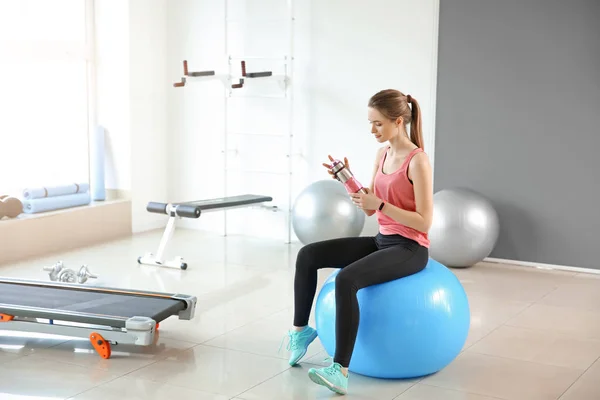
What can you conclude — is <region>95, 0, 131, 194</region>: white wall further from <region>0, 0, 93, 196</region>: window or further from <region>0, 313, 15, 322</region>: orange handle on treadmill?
<region>0, 313, 15, 322</region>: orange handle on treadmill

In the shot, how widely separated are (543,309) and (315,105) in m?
2.40

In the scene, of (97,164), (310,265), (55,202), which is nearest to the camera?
(310,265)

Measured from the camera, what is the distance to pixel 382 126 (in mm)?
3186

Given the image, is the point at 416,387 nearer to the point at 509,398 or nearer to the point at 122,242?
the point at 509,398

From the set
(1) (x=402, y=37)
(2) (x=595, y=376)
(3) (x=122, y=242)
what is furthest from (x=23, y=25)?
(2) (x=595, y=376)

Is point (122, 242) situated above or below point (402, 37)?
below

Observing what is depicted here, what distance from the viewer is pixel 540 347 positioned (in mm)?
3707

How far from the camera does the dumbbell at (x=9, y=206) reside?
5293 mm

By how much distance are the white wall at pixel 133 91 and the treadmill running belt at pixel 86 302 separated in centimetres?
258

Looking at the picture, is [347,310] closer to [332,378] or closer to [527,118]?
[332,378]

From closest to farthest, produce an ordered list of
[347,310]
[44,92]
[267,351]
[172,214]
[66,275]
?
[347,310], [267,351], [66,275], [172,214], [44,92]

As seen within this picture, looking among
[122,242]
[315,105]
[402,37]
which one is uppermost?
[402,37]

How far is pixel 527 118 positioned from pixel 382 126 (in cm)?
245

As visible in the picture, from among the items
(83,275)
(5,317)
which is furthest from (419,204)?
(83,275)
